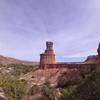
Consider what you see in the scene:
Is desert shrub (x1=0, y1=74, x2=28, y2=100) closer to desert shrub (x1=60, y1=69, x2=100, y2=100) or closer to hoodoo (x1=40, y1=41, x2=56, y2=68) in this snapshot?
desert shrub (x1=60, y1=69, x2=100, y2=100)

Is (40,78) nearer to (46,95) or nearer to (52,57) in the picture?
(52,57)

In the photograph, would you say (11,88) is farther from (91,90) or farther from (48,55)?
(48,55)

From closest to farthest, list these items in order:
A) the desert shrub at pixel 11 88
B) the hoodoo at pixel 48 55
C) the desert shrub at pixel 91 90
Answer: the desert shrub at pixel 91 90, the desert shrub at pixel 11 88, the hoodoo at pixel 48 55

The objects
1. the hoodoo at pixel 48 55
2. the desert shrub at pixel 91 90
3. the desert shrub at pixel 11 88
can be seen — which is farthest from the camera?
the hoodoo at pixel 48 55

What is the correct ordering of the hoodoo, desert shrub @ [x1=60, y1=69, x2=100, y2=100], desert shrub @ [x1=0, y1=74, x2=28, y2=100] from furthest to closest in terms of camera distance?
1. the hoodoo
2. desert shrub @ [x1=0, y1=74, x2=28, y2=100]
3. desert shrub @ [x1=60, y1=69, x2=100, y2=100]

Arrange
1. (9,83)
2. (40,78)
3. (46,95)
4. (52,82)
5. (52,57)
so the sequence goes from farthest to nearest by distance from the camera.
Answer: (52,57) → (40,78) → (52,82) → (46,95) → (9,83)

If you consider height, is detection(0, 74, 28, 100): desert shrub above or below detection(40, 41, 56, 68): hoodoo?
below

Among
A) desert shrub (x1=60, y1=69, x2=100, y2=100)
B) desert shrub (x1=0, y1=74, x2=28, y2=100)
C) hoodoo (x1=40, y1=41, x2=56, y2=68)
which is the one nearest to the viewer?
desert shrub (x1=60, y1=69, x2=100, y2=100)

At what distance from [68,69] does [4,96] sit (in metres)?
41.5

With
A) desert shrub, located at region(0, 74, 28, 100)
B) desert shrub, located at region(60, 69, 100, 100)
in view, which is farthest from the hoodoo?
desert shrub, located at region(60, 69, 100, 100)

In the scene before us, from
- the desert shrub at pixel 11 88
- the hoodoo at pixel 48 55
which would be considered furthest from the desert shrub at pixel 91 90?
the hoodoo at pixel 48 55

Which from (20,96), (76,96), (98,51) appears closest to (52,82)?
(98,51)

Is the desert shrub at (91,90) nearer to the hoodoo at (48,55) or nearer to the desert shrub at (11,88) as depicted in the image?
the desert shrub at (11,88)

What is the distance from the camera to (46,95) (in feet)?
165
